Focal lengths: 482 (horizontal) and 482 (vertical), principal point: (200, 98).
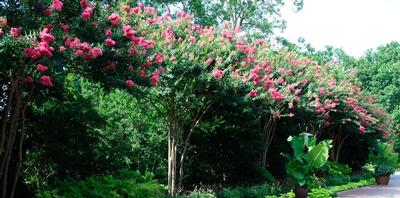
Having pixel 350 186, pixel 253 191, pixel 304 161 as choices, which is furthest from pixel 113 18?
pixel 350 186

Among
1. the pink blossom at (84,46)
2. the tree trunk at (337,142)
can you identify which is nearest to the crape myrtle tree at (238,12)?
the tree trunk at (337,142)

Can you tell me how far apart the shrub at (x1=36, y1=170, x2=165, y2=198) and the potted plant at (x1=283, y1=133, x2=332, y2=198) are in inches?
177

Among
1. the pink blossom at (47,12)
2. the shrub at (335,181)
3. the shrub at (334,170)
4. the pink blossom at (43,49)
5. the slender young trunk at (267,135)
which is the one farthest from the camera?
the shrub at (334,170)

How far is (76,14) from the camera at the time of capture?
6.02 m

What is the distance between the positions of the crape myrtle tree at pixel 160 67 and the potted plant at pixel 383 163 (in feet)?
6.14

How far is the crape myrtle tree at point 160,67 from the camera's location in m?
5.43

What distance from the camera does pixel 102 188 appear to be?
28.1 ft

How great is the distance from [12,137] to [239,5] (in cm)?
2703

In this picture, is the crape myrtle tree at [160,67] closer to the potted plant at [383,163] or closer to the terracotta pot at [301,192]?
the potted plant at [383,163]

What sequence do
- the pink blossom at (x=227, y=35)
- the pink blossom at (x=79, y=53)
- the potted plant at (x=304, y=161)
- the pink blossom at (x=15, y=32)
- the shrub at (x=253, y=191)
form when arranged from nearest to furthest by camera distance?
the pink blossom at (x=15, y=32), the pink blossom at (x=79, y=53), the pink blossom at (x=227, y=35), the shrub at (x=253, y=191), the potted plant at (x=304, y=161)

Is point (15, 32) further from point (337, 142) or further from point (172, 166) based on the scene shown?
point (337, 142)

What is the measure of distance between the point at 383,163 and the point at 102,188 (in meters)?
14.9

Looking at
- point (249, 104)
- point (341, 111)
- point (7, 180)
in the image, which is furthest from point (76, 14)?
point (341, 111)

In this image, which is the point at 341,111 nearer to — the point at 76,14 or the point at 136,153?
the point at 136,153
